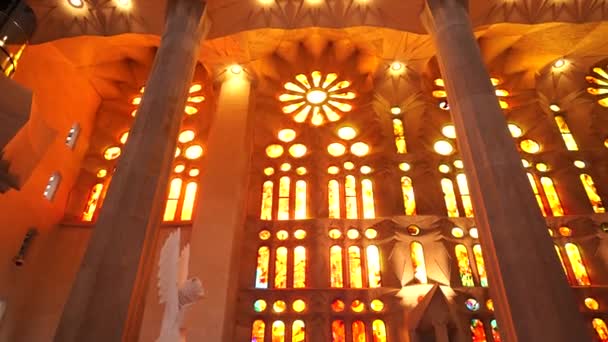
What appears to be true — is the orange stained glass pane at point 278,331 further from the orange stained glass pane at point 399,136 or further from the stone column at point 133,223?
the orange stained glass pane at point 399,136

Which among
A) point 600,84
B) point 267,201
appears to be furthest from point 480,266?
point 600,84

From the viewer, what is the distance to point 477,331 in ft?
36.2

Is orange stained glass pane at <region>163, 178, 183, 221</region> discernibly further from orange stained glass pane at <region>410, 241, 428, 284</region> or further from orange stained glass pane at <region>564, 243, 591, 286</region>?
orange stained glass pane at <region>564, 243, 591, 286</region>

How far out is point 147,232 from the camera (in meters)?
8.02

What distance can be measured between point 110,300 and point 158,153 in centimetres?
301

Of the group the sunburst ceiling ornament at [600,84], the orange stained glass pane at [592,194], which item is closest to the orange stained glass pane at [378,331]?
the orange stained glass pane at [592,194]

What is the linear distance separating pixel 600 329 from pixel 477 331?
10.0ft

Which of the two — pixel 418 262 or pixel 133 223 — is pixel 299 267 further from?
pixel 133 223

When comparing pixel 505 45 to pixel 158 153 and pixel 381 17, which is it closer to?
pixel 381 17

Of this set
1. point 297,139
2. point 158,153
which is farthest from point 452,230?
point 158,153

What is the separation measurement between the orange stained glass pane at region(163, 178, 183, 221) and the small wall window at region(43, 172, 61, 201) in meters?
3.46

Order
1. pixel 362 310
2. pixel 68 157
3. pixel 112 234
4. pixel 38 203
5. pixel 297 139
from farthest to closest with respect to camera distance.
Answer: pixel 297 139
pixel 68 157
pixel 38 203
pixel 362 310
pixel 112 234

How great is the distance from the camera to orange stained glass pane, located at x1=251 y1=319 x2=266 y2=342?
1130 centimetres

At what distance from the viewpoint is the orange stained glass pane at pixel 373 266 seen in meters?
12.0
